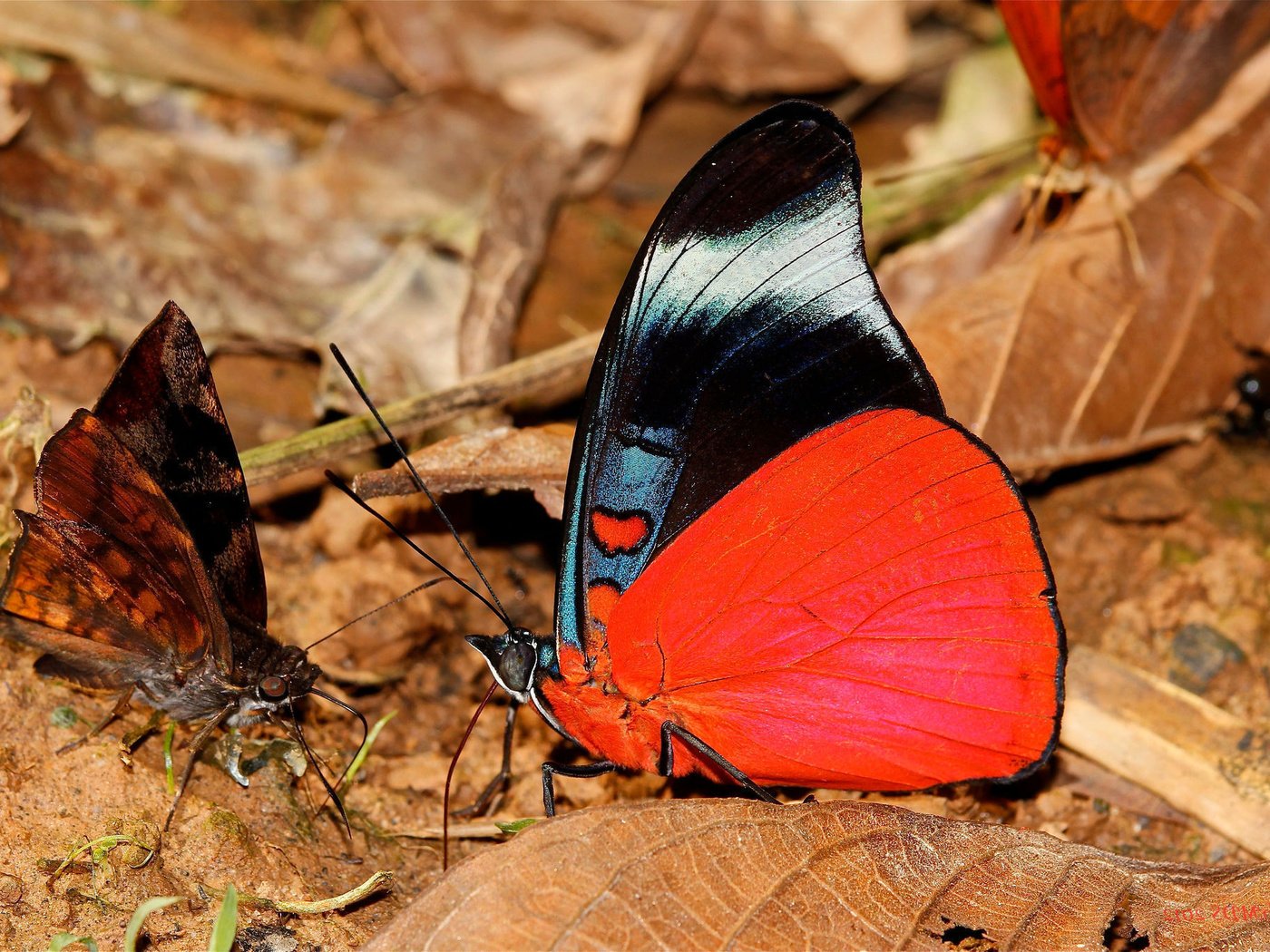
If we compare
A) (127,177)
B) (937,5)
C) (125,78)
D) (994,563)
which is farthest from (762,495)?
(937,5)

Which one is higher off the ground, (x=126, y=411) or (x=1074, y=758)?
(x=126, y=411)

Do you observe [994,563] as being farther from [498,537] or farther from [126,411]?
[126,411]

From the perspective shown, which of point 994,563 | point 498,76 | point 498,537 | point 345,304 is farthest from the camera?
point 498,76

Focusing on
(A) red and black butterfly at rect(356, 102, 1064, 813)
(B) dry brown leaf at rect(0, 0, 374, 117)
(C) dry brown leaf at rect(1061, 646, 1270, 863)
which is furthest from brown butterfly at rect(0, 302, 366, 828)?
(B) dry brown leaf at rect(0, 0, 374, 117)

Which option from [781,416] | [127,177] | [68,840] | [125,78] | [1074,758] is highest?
[125,78]

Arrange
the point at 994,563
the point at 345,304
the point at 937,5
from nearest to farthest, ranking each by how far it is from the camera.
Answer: the point at 994,563, the point at 345,304, the point at 937,5


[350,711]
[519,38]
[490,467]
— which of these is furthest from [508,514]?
[519,38]

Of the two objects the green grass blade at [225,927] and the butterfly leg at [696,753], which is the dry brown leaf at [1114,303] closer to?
the butterfly leg at [696,753]
